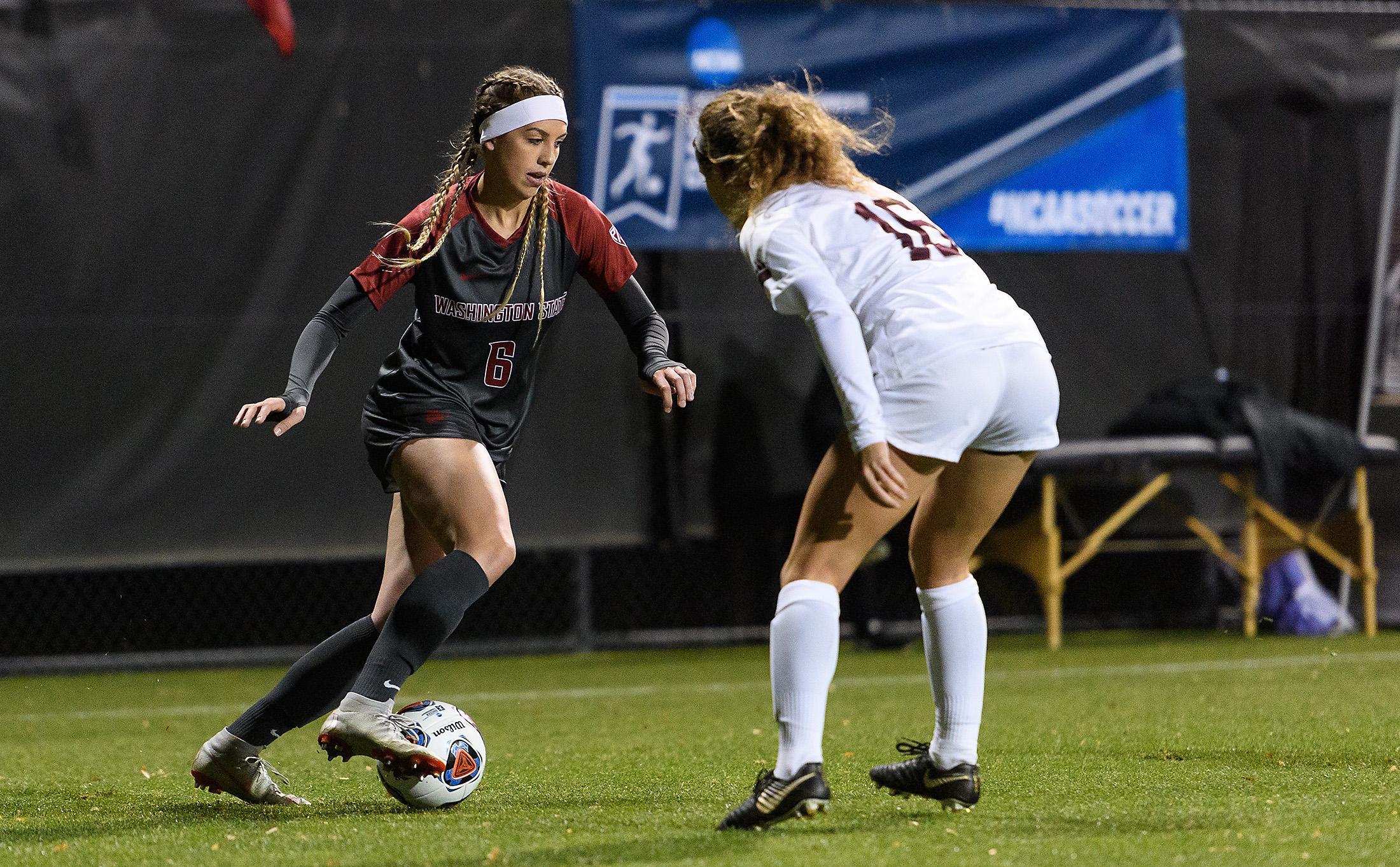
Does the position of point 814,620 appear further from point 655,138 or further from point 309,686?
point 655,138

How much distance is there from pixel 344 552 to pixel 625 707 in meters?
2.02

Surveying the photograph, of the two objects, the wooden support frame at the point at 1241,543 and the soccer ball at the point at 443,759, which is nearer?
the soccer ball at the point at 443,759

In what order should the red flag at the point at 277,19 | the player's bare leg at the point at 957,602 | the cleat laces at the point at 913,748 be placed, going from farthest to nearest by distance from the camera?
the red flag at the point at 277,19
the cleat laces at the point at 913,748
the player's bare leg at the point at 957,602

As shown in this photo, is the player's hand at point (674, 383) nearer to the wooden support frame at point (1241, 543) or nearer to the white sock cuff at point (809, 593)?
the white sock cuff at point (809, 593)

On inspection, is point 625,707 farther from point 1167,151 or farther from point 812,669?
point 1167,151

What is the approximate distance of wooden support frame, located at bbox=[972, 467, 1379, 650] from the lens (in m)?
8.27

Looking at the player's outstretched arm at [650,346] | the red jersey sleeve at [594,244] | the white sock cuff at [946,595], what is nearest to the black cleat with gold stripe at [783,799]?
the white sock cuff at [946,595]

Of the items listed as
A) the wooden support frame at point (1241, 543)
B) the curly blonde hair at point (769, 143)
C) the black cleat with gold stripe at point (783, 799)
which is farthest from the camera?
the wooden support frame at point (1241, 543)

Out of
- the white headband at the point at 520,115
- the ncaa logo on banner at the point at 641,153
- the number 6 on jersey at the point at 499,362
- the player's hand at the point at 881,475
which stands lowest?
the player's hand at the point at 881,475

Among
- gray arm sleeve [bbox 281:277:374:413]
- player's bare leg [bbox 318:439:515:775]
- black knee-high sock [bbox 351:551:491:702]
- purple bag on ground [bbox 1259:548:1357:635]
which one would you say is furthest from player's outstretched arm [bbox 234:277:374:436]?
purple bag on ground [bbox 1259:548:1357:635]

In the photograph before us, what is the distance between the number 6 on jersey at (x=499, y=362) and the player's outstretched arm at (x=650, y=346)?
274 mm

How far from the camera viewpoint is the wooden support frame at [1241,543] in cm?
827

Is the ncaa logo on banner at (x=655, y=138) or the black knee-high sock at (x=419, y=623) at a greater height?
the ncaa logo on banner at (x=655, y=138)

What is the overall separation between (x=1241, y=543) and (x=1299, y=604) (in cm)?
46
